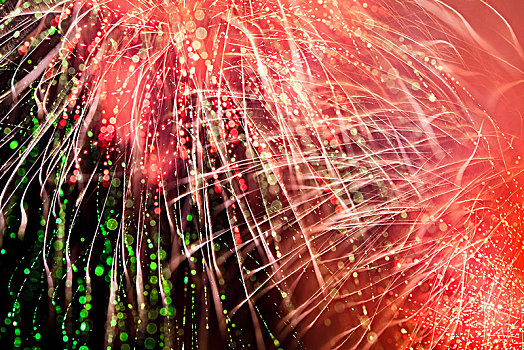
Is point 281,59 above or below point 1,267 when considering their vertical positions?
above

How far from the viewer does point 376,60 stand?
106cm

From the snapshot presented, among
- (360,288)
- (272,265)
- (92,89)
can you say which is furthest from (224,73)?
(360,288)

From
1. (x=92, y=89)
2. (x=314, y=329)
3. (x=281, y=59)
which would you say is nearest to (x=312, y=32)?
(x=281, y=59)

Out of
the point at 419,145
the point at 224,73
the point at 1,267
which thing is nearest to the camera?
the point at 1,267

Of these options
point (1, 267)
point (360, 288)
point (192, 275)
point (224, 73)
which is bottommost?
point (1, 267)

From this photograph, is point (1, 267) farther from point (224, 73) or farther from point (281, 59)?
point (281, 59)

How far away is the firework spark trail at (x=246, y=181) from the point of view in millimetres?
884

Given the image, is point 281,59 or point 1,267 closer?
point 1,267

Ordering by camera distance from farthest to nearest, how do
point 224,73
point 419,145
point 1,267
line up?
point 419,145, point 224,73, point 1,267

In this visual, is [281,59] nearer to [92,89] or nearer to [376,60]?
[376,60]

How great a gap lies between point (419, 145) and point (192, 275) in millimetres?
575

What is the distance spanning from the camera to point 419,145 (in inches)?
→ 42.7

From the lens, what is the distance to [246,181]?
3.23ft

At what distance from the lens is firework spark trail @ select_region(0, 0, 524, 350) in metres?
Answer: 0.88
